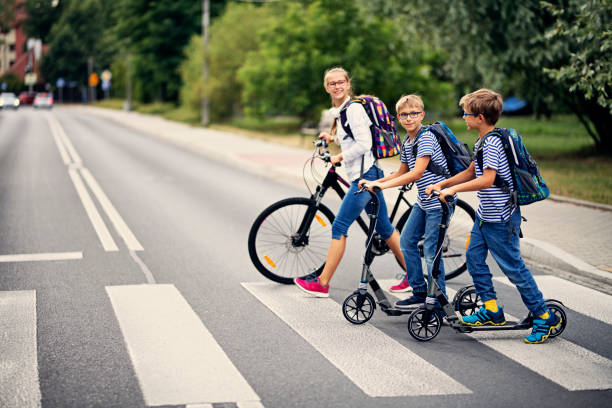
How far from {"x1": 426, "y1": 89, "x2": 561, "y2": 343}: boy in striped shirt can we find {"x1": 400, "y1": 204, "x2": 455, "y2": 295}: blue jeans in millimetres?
295

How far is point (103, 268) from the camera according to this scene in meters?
7.44

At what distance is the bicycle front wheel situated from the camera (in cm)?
666

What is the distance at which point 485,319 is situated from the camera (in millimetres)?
5328

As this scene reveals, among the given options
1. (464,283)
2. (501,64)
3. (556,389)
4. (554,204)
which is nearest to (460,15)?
(501,64)

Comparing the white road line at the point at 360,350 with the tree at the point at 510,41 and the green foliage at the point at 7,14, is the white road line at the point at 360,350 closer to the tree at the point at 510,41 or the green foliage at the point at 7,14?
the tree at the point at 510,41

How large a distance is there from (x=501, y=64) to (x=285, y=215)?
504 inches

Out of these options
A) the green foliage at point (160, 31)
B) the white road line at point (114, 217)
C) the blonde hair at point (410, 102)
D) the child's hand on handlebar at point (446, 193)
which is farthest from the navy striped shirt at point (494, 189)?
the green foliage at point (160, 31)

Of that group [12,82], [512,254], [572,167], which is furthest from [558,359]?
[12,82]

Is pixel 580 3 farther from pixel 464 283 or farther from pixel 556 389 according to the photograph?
pixel 556 389

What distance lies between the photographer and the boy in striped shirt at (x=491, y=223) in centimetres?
502

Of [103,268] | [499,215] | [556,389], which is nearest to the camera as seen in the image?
[556,389]

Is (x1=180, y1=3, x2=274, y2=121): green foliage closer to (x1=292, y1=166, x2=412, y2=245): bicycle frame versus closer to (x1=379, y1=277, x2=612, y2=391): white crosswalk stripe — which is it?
(x1=292, y1=166, x2=412, y2=245): bicycle frame

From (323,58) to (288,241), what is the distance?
21992 millimetres

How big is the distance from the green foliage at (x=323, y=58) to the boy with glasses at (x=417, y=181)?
22.1 metres
